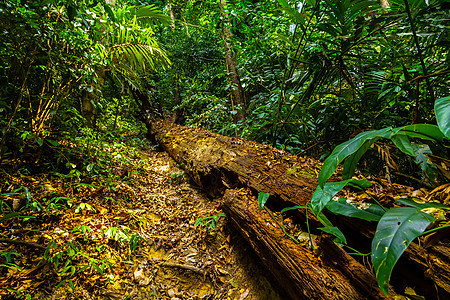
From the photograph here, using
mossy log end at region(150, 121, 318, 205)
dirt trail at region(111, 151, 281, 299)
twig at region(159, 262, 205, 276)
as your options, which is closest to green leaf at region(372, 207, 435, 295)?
mossy log end at region(150, 121, 318, 205)

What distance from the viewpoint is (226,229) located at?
7.11 ft

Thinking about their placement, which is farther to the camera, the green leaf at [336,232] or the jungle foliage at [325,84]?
the green leaf at [336,232]

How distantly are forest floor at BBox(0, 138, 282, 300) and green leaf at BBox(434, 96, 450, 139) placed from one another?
156 centimetres

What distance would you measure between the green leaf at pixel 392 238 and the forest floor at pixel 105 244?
45.5 inches

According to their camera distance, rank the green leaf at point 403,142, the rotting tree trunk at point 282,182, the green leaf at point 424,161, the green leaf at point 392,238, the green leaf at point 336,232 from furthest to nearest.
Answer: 1. the green leaf at point 424,161
2. the green leaf at point 336,232
3. the rotting tree trunk at point 282,182
4. the green leaf at point 403,142
5. the green leaf at point 392,238

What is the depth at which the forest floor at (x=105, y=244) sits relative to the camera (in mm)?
1453

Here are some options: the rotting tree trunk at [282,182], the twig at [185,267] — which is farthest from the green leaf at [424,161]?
the twig at [185,267]

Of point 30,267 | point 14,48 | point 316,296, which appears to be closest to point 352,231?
point 316,296

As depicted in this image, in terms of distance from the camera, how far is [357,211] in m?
1.05

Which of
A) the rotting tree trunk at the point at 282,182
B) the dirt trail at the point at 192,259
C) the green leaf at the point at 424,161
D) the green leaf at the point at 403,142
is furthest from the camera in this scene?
the dirt trail at the point at 192,259

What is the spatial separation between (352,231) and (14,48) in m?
3.25

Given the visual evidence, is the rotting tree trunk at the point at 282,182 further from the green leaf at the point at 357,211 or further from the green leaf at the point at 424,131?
the green leaf at the point at 424,131

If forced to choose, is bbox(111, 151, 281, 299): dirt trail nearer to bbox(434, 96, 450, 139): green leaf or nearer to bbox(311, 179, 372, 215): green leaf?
bbox(311, 179, 372, 215): green leaf

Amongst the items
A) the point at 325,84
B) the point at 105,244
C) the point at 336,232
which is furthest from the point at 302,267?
the point at 325,84
